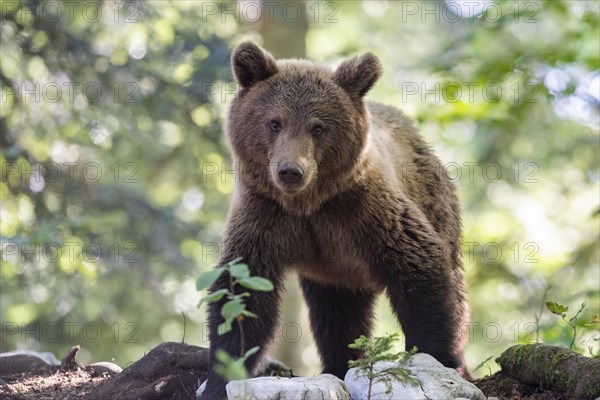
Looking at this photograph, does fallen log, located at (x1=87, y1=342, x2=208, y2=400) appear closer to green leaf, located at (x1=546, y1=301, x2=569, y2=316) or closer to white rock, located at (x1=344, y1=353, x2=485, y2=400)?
white rock, located at (x1=344, y1=353, x2=485, y2=400)

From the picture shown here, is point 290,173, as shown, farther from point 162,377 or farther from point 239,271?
point 239,271

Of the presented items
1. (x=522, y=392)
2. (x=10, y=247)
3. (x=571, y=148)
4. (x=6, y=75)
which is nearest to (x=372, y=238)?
(x=522, y=392)

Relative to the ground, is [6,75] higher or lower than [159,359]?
higher

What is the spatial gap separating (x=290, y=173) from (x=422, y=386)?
6.17ft

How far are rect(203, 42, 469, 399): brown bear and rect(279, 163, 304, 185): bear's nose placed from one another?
0.65 feet

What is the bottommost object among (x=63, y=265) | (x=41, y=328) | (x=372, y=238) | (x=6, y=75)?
(x=41, y=328)

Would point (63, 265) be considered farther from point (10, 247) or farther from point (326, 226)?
point (326, 226)

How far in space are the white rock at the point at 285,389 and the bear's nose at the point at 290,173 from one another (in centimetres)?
173

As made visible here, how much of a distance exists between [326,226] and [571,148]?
11117 millimetres

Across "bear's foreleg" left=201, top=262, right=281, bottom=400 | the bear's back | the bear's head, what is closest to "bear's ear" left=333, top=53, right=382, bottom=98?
the bear's head

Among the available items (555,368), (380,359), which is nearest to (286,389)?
(380,359)

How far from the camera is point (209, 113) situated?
40.6 feet

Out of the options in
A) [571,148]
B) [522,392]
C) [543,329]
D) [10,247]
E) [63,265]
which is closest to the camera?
[522,392]

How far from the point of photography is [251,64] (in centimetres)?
665
